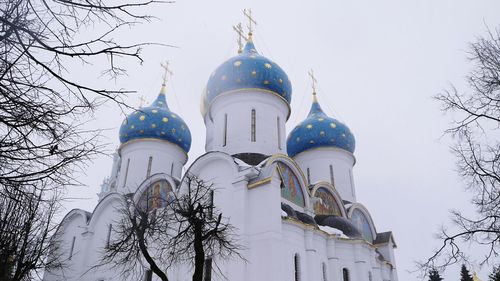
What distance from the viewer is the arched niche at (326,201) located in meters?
15.4

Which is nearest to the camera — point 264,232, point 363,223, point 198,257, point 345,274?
point 198,257

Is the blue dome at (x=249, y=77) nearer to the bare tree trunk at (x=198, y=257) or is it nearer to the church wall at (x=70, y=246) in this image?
the church wall at (x=70, y=246)

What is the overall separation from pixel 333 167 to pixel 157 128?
28.4ft

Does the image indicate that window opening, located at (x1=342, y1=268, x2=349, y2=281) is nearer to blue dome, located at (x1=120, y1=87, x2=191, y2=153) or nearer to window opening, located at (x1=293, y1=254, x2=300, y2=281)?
window opening, located at (x1=293, y1=254, x2=300, y2=281)

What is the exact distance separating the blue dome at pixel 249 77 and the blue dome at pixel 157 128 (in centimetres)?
322

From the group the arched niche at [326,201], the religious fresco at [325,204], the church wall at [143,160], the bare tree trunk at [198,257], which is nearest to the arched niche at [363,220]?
the arched niche at [326,201]

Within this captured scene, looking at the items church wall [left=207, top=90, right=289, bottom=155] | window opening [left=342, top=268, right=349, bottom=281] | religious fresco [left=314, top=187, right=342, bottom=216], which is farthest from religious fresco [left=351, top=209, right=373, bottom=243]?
church wall [left=207, top=90, right=289, bottom=155]

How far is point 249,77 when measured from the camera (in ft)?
52.1

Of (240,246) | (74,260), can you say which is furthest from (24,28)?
(74,260)

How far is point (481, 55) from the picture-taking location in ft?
18.4

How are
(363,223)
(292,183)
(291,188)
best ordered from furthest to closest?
(363,223) < (292,183) < (291,188)

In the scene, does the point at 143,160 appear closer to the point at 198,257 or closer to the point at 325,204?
the point at 325,204

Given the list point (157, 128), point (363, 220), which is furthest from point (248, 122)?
point (363, 220)

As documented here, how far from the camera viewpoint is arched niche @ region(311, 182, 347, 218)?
15375mm
